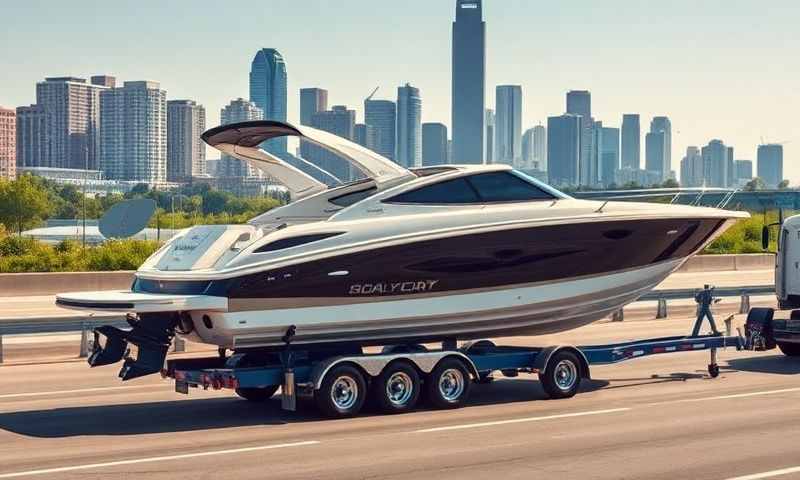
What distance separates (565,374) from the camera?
1677 centimetres

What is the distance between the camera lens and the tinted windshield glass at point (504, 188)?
16.6m

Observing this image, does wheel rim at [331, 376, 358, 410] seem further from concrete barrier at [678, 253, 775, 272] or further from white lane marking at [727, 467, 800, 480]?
concrete barrier at [678, 253, 775, 272]

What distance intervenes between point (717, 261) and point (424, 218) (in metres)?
36.3

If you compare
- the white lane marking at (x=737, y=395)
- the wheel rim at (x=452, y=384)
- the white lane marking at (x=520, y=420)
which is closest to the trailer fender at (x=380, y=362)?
the wheel rim at (x=452, y=384)

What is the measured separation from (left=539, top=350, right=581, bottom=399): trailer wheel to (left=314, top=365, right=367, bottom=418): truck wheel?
2702mm

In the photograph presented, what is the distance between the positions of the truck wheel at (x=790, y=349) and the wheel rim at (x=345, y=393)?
923 centimetres

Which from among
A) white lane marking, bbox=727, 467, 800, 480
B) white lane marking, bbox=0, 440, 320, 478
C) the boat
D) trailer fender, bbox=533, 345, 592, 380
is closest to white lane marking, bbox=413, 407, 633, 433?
trailer fender, bbox=533, 345, 592, 380

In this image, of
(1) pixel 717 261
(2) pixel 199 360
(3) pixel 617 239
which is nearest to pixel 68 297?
(2) pixel 199 360

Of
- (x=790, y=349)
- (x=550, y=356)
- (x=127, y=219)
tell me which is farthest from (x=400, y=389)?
(x=127, y=219)

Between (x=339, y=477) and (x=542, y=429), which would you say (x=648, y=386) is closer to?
(x=542, y=429)

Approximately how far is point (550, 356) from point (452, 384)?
150 centimetres

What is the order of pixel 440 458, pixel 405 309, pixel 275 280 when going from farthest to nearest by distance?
pixel 405 309 → pixel 275 280 → pixel 440 458

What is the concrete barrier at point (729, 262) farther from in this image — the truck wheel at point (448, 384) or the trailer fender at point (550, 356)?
the truck wheel at point (448, 384)

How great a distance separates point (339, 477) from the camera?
37.2ft
